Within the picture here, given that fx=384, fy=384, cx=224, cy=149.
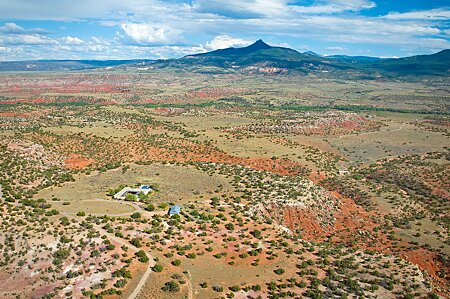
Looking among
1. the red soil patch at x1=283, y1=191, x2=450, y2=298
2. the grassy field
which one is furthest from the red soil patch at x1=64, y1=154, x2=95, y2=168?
the red soil patch at x1=283, y1=191, x2=450, y2=298

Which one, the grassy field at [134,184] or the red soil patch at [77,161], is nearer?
the grassy field at [134,184]

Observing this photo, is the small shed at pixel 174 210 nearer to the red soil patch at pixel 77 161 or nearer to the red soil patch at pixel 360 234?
the red soil patch at pixel 360 234

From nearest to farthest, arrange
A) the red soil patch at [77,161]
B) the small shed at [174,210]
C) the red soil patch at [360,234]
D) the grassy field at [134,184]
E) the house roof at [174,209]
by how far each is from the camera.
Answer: the red soil patch at [360,234], the small shed at [174,210], the house roof at [174,209], the grassy field at [134,184], the red soil patch at [77,161]

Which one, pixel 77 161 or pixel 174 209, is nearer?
pixel 174 209

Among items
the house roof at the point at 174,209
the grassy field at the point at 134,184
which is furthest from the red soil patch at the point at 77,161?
the house roof at the point at 174,209

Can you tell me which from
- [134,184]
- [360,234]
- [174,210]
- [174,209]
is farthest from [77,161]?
[360,234]

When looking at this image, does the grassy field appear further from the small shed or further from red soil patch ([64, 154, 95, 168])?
red soil patch ([64, 154, 95, 168])

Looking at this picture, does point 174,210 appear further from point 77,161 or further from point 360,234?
point 77,161

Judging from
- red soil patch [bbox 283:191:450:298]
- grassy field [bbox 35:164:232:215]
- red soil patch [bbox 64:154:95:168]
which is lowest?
red soil patch [bbox 283:191:450:298]
